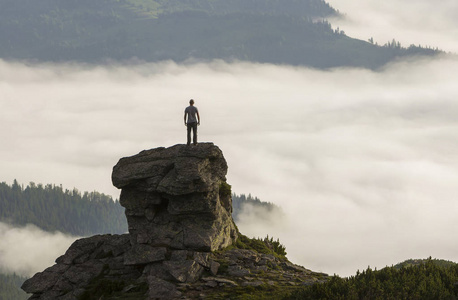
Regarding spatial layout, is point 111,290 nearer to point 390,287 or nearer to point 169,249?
point 169,249

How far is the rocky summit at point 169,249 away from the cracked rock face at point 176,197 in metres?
0.08

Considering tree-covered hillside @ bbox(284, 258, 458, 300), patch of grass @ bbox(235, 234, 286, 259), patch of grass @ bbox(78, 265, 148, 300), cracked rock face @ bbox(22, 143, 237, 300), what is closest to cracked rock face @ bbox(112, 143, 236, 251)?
cracked rock face @ bbox(22, 143, 237, 300)

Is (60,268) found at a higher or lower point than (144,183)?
lower

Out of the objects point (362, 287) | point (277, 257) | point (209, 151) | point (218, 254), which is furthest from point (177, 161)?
point (362, 287)

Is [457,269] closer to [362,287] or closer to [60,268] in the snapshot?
[362,287]

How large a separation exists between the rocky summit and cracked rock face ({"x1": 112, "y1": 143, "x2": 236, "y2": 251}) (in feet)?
0.25

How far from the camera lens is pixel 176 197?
50.2 metres

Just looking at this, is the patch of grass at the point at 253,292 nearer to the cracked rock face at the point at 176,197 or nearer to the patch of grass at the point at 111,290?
the patch of grass at the point at 111,290

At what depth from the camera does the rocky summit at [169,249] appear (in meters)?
45.0

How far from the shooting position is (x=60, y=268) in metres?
50.4

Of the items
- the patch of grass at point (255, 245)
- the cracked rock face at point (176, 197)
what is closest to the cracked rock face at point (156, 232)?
the cracked rock face at point (176, 197)

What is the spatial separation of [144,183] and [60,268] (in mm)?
9129

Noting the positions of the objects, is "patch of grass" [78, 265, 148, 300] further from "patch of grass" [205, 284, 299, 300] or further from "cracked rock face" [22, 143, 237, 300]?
"patch of grass" [205, 284, 299, 300]

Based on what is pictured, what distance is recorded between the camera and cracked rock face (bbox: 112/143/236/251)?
49.0 metres
